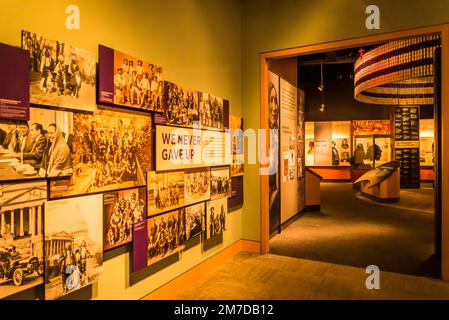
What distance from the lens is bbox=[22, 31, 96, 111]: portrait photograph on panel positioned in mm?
1686

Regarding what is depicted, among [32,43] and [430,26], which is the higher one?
[430,26]

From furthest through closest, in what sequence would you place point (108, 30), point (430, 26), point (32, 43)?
point (430, 26), point (108, 30), point (32, 43)

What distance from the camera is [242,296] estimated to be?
2.82m

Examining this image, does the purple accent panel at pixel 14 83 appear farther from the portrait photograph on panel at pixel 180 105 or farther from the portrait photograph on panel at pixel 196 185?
the portrait photograph on panel at pixel 196 185

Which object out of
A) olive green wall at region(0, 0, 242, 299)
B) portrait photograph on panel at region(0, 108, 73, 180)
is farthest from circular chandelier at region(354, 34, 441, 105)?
portrait photograph on panel at region(0, 108, 73, 180)

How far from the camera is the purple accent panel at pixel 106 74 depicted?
2.05 metres

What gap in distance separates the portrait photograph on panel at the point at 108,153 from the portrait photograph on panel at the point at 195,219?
0.72 meters

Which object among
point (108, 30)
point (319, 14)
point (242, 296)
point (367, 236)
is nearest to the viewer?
point (108, 30)

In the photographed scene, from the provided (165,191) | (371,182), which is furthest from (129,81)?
(371,182)

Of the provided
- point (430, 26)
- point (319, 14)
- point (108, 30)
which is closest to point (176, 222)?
point (108, 30)

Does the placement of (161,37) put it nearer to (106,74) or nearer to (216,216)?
(106,74)

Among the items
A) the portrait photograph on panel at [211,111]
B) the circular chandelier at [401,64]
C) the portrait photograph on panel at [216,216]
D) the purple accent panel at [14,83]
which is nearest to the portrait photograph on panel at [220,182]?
the portrait photograph on panel at [216,216]
